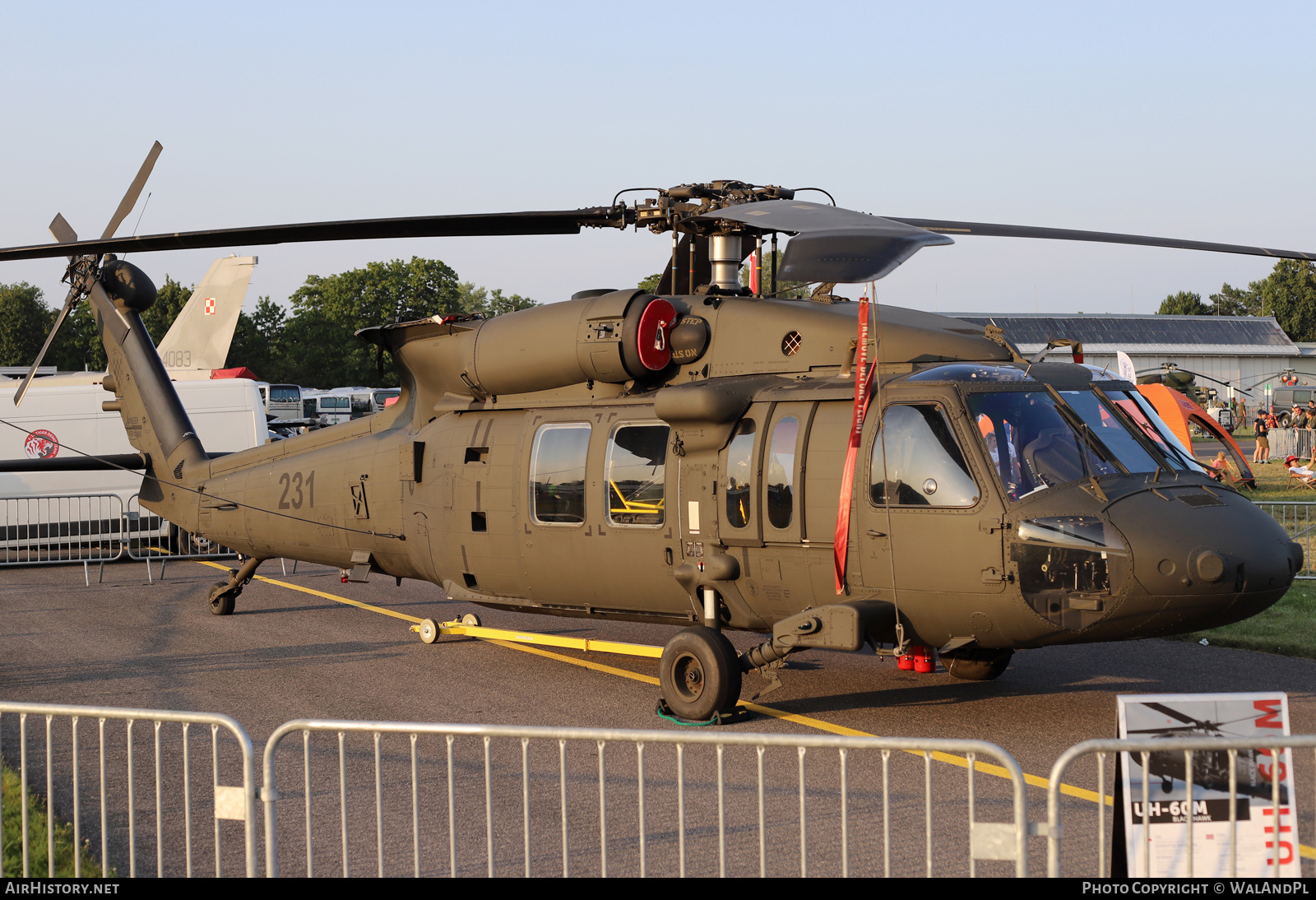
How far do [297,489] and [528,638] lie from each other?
3132 millimetres

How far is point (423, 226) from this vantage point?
8.95 m

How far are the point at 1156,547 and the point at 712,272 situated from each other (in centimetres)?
423

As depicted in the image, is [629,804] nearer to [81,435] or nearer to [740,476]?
[740,476]

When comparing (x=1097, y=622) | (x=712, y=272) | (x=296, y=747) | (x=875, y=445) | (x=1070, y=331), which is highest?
(x=1070, y=331)

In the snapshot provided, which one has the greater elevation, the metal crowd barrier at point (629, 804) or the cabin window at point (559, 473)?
the cabin window at point (559, 473)

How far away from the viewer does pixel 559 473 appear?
953cm

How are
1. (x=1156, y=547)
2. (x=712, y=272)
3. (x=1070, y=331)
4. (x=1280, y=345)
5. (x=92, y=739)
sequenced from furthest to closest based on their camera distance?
(x=1280, y=345) → (x=1070, y=331) → (x=712, y=272) → (x=92, y=739) → (x=1156, y=547)

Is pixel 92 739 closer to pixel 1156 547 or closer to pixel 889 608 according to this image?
pixel 889 608

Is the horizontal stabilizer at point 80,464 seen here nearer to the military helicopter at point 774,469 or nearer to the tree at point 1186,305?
the military helicopter at point 774,469

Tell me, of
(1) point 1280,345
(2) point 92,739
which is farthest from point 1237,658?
(1) point 1280,345

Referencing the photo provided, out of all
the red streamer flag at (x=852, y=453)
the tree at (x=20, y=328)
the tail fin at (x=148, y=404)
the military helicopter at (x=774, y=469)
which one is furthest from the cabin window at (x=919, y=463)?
the tree at (x=20, y=328)

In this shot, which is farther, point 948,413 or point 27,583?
point 27,583

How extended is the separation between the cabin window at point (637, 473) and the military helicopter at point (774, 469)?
0.02 m

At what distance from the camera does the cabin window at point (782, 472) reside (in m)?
8.19
